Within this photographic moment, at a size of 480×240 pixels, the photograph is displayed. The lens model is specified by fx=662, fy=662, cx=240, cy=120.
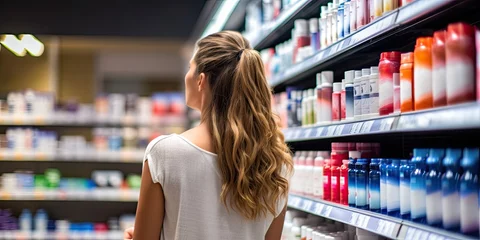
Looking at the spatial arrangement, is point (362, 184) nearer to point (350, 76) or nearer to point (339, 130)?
point (339, 130)

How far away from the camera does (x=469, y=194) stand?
5.90 ft

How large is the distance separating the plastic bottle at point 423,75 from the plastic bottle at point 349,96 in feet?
2.44

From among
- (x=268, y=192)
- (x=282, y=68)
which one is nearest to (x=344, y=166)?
(x=268, y=192)

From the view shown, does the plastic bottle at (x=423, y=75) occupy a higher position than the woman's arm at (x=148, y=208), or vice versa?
the plastic bottle at (x=423, y=75)

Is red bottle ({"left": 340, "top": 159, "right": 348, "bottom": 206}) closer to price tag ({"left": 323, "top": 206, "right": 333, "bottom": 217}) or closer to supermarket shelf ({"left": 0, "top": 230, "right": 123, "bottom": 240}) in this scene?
price tag ({"left": 323, "top": 206, "right": 333, "bottom": 217})

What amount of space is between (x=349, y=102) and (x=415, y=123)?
854 mm

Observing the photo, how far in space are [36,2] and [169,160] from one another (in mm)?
5659

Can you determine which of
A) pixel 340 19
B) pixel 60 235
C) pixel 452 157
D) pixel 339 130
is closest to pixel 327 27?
pixel 340 19

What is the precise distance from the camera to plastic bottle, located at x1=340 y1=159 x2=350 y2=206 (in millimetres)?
2834

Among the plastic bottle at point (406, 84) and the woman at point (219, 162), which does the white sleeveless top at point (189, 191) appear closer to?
the woman at point (219, 162)

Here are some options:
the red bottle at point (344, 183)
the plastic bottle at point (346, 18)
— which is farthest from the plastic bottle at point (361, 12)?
the red bottle at point (344, 183)

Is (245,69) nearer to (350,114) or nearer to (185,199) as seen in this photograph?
(185,199)

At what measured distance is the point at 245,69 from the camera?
2.26m

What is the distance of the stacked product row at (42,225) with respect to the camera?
7.34 metres
